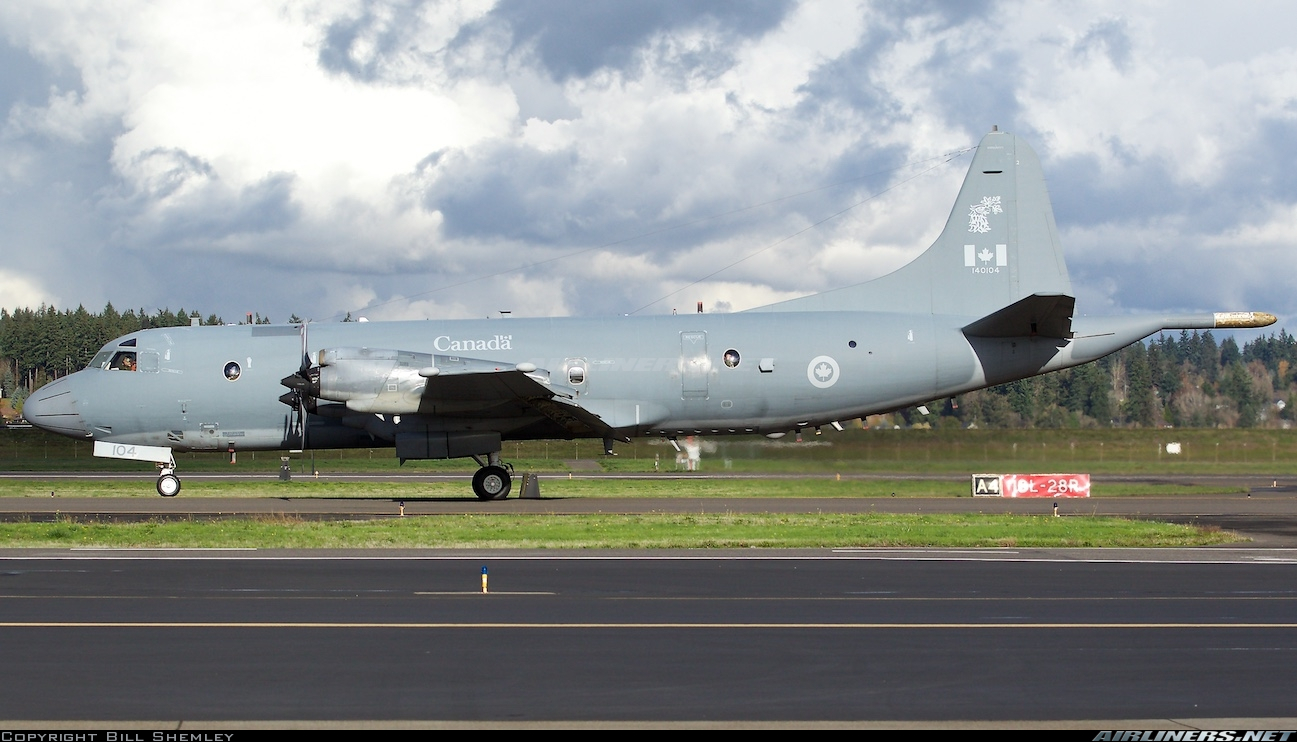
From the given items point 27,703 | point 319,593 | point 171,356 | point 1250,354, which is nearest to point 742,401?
point 171,356

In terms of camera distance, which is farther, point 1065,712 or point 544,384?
point 544,384

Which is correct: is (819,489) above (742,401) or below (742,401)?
below

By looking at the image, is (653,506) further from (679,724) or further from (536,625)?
(679,724)

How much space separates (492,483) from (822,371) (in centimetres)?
896

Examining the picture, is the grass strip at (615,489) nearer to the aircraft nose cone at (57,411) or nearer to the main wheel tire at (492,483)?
the main wheel tire at (492,483)

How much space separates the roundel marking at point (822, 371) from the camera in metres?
30.1

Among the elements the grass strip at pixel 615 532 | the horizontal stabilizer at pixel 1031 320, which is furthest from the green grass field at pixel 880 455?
the grass strip at pixel 615 532

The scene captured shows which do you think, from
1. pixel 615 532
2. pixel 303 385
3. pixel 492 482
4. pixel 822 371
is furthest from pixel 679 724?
pixel 492 482

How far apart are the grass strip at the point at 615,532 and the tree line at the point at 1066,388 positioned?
30.9 feet

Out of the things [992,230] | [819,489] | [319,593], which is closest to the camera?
[319,593]

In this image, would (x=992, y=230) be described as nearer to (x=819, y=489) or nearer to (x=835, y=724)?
(x=819, y=489)

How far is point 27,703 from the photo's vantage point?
836 centimetres

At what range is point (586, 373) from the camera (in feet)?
98.4

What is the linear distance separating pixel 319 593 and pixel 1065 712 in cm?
873
